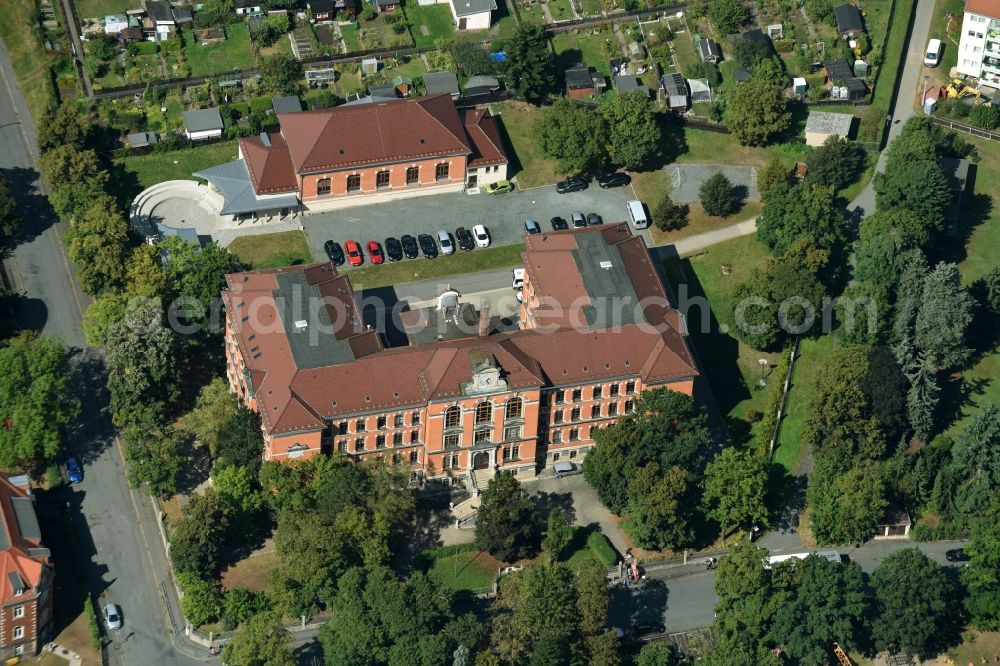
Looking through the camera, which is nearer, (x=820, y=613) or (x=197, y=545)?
(x=820, y=613)

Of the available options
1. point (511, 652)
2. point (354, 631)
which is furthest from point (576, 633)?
point (354, 631)

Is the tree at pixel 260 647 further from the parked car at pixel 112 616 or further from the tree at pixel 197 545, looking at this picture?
the parked car at pixel 112 616

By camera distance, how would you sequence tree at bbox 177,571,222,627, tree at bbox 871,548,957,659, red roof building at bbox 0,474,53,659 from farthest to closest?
tree at bbox 177,571,222,627 < tree at bbox 871,548,957,659 < red roof building at bbox 0,474,53,659

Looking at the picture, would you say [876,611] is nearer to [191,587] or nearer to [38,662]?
[191,587]

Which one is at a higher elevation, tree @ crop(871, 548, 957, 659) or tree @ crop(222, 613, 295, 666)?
tree @ crop(222, 613, 295, 666)

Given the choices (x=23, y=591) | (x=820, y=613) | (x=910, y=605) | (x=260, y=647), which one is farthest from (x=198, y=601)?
(x=910, y=605)

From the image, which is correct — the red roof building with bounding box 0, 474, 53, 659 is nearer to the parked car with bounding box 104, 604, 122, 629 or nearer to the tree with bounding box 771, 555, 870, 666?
the parked car with bounding box 104, 604, 122, 629

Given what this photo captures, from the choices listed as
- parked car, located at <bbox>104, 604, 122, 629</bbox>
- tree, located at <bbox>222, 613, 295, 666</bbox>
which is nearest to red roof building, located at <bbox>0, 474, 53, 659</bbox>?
parked car, located at <bbox>104, 604, 122, 629</bbox>

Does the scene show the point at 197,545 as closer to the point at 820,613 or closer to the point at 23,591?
the point at 23,591
